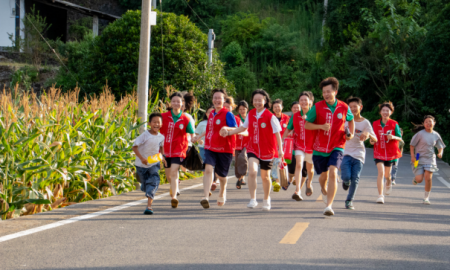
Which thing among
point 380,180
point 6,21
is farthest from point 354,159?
point 6,21

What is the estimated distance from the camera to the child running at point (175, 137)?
28.8ft

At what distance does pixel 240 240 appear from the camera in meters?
6.29

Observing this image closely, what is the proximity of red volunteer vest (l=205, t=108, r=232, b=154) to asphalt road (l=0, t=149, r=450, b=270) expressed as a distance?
0.97 metres

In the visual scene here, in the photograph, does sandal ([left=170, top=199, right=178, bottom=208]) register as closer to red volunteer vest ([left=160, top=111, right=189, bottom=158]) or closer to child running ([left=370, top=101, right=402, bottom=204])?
red volunteer vest ([left=160, top=111, right=189, bottom=158])

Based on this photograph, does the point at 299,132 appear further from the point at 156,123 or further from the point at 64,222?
the point at 64,222

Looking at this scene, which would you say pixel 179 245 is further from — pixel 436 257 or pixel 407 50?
pixel 407 50

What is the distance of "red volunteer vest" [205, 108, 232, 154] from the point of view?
29.1 feet

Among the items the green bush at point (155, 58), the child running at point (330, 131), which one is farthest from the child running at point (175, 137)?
→ the green bush at point (155, 58)

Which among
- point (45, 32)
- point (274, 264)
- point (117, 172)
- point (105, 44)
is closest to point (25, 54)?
point (45, 32)

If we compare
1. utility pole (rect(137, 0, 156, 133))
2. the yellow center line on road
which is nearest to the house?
utility pole (rect(137, 0, 156, 133))

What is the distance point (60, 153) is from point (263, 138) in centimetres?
326

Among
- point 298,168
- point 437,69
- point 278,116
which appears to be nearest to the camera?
point 298,168

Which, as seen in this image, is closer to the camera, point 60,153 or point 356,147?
point 60,153

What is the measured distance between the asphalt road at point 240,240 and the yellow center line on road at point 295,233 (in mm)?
12
